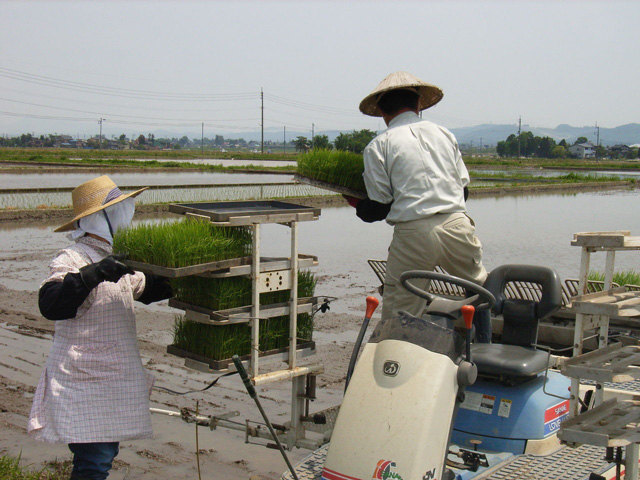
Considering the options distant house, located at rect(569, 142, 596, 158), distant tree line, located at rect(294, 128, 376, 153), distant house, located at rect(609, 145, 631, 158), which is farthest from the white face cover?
distant house, located at rect(569, 142, 596, 158)

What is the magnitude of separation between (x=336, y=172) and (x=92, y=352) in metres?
1.58

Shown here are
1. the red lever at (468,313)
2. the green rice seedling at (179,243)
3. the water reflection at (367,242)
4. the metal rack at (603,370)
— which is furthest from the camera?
the water reflection at (367,242)

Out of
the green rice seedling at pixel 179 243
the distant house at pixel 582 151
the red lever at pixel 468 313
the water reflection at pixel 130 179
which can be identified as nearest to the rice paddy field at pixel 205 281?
the green rice seedling at pixel 179 243

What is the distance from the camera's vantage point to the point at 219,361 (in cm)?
333

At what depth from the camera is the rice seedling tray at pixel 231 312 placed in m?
3.29

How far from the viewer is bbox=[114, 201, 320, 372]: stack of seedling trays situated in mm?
3281

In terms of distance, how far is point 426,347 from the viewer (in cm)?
247

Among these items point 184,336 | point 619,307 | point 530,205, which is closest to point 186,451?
point 184,336

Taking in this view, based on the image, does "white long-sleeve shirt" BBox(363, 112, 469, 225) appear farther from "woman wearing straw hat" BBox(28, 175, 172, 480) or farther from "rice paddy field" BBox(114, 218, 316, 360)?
"woman wearing straw hat" BBox(28, 175, 172, 480)

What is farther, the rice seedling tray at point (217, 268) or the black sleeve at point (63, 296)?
the rice seedling tray at point (217, 268)

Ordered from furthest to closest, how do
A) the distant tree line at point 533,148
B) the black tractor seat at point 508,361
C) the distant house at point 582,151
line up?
the distant house at point 582,151 → the distant tree line at point 533,148 → the black tractor seat at point 508,361

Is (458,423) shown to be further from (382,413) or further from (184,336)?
(184,336)

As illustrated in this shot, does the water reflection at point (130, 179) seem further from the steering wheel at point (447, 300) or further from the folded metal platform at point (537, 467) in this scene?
the steering wheel at point (447, 300)

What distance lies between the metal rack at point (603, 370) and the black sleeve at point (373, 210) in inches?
36.4
